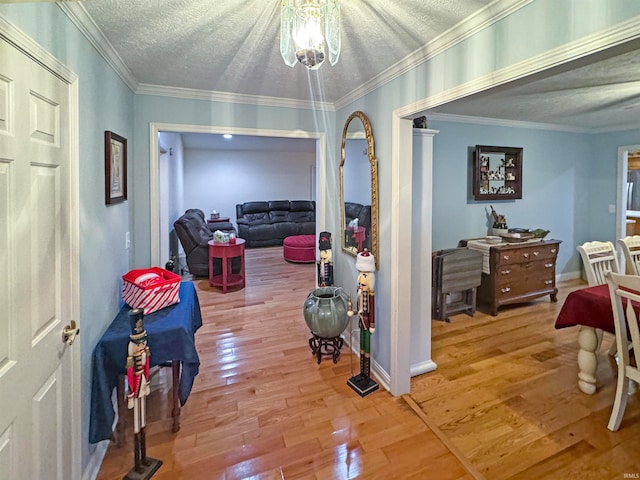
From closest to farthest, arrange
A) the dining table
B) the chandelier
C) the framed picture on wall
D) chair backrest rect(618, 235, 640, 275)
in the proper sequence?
the chandelier → the framed picture on wall → the dining table → chair backrest rect(618, 235, 640, 275)

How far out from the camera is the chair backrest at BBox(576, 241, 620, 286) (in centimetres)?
268

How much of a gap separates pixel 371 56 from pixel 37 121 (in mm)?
1718

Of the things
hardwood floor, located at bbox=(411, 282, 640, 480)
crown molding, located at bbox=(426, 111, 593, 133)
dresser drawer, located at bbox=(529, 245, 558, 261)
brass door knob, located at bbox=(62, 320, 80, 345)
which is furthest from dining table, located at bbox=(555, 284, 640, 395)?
brass door knob, located at bbox=(62, 320, 80, 345)

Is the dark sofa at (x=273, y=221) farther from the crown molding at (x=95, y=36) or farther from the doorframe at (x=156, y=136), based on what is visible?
the crown molding at (x=95, y=36)

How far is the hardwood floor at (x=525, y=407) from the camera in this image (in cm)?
172

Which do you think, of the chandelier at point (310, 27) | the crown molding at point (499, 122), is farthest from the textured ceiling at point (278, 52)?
the crown molding at point (499, 122)

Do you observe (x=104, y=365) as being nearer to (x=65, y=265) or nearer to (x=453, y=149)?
(x=65, y=265)

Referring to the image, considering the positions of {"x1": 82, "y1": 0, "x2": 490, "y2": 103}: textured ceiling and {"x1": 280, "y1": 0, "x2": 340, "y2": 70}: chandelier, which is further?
{"x1": 82, "y1": 0, "x2": 490, "y2": 103}: textured ceiling

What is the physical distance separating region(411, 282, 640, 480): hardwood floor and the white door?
1.97 metres

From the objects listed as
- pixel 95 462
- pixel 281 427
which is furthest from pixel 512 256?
pixel 95 462

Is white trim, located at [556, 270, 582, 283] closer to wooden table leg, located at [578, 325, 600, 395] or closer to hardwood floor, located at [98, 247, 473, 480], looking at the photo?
wooden table leg, located at [578, 325, 600, 395]

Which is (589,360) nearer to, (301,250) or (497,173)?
(497,173)

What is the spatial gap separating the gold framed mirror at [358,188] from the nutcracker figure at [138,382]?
161 centimetres

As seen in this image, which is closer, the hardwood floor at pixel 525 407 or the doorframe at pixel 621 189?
the hardwood floor at pixel 525 407
